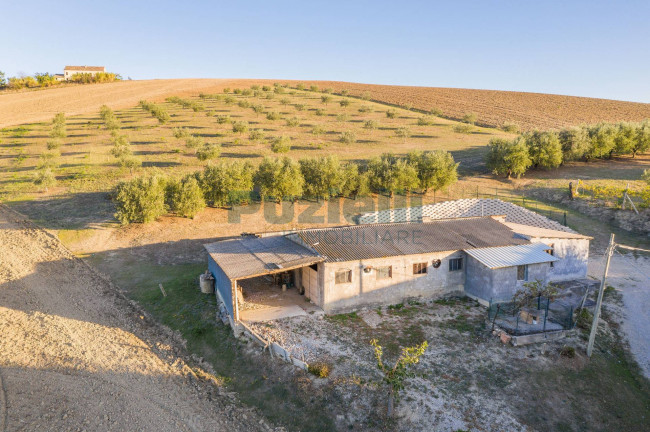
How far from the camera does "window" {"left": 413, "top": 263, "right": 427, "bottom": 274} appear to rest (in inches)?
821

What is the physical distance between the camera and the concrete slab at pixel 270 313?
1859 cm

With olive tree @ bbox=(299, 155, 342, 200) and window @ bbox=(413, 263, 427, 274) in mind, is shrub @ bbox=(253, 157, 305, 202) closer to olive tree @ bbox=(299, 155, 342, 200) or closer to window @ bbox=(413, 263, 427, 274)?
olive tree @ bbox=(299, 155, 342, 200)

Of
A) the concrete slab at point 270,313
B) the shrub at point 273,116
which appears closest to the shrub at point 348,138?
the shrub at point 273,116

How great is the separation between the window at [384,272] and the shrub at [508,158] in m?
33.2

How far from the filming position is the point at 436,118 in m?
76.0

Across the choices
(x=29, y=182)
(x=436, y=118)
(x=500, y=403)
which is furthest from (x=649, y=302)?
(x=436, y=118)

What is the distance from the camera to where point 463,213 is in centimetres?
3416

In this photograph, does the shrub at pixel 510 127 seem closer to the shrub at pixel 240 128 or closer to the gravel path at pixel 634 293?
the gravel path at pixel 634 293

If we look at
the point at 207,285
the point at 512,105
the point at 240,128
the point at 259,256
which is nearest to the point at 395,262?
the point at 259,256

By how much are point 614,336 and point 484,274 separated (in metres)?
6.00

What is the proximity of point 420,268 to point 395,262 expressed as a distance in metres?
1.64

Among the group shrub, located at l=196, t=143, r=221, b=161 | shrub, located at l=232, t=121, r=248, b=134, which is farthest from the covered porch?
shrub, located at l=232, t=121, r=248, b=134

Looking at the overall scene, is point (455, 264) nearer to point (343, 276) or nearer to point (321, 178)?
point (343, 276)

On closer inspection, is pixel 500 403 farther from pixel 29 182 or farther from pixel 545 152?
pixel 29 182
